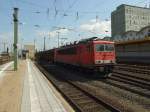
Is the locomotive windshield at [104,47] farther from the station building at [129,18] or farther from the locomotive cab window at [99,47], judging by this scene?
the station building at [129,18]

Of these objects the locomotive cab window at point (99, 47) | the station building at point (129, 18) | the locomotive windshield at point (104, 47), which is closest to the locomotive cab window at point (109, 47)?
the locomotive windshield at point (104, 47)

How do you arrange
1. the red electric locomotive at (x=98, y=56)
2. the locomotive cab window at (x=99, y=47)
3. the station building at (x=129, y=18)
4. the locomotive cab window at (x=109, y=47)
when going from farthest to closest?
the station building at (x=129, y=18), the locomotive cab window at (x=109, y=47), the locomotive cab window at (x=99, y=47), the red electric locomotive at (x=98, y=56)

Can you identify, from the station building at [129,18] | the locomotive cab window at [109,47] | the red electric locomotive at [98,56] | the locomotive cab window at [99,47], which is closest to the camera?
the red electric locomotive at [98,56]

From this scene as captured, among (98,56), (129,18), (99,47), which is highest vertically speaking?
(129,18)

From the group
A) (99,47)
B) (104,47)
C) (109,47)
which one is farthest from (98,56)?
(109,47)

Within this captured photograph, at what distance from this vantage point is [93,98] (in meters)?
13.2

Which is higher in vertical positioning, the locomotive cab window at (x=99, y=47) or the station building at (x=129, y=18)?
the station building at (x=129, y=18)

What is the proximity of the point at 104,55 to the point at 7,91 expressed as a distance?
29.7ft

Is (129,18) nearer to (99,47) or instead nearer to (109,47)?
(109,47)

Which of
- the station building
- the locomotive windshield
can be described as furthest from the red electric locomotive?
the station building

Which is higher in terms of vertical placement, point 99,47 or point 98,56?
point 99,47

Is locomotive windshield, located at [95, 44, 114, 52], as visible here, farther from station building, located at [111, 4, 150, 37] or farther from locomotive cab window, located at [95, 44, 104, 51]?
station building, located at [111, 4, 150, 37]

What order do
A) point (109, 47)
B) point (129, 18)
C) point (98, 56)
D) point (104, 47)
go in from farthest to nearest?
point (129, 18)
point (109, 47)
point (104, 47)
point (98, 56)

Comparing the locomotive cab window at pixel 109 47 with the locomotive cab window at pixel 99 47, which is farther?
the locomotive cab window at pixel 109 47
